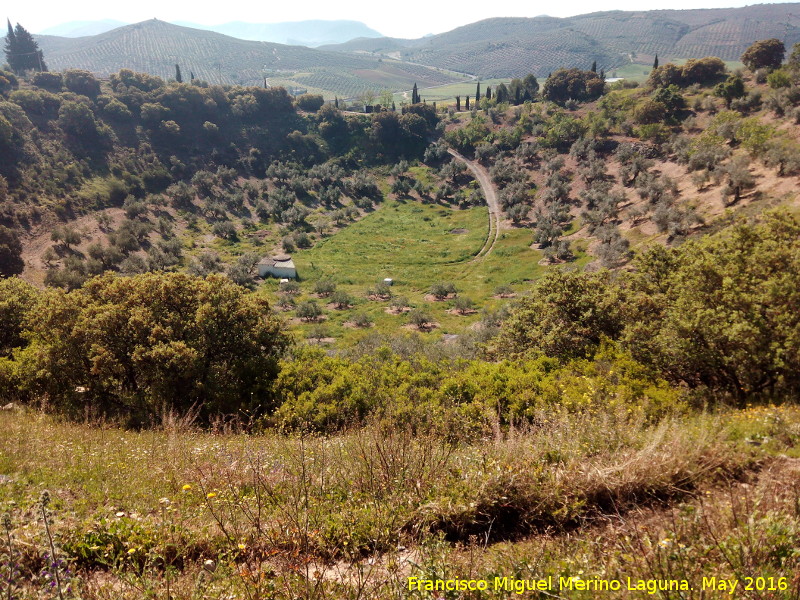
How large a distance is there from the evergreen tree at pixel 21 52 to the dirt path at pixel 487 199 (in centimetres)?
10221

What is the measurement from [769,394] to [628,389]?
3.92m

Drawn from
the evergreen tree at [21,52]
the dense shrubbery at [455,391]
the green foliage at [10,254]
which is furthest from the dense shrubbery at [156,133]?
the dense shrubbery at [455,391]

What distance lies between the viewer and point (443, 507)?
18.1 ft

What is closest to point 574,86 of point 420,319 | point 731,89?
point 731,89

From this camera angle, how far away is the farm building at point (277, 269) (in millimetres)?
56312

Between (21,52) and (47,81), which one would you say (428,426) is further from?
(21,52)

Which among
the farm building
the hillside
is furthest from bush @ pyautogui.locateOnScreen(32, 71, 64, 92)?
the farm building

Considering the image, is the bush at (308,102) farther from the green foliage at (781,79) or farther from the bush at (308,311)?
the green foliage at (781,79)

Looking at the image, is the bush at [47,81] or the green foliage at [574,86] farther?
the green foliage at [574,86]

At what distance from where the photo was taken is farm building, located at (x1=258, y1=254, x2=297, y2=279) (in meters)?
56.3

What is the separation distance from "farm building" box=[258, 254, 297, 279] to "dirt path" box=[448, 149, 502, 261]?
25.6 meters

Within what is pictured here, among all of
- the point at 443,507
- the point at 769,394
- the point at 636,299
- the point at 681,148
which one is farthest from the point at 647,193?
the point at 443,507

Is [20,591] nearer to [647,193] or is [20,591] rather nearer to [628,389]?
[628,389]

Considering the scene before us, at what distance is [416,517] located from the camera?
551 centimetres
